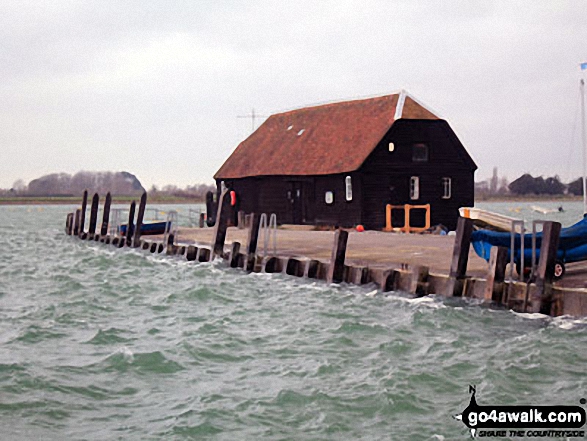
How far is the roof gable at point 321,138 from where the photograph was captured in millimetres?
38531

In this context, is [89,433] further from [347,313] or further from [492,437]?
[347,313]

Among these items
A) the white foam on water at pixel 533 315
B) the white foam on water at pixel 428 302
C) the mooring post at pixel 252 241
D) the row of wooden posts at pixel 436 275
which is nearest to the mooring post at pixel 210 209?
the row of wooden posts at pixel 436 275

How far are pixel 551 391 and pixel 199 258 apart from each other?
17655mm

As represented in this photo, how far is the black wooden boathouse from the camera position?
3772 centimetres

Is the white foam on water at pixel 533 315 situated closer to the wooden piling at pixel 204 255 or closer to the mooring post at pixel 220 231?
the mooring post at pixel 220 231

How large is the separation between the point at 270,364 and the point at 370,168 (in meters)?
25.4

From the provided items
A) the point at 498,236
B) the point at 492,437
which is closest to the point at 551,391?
the point at 492,437

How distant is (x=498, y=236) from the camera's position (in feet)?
59.1

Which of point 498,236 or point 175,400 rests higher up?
point 498,236

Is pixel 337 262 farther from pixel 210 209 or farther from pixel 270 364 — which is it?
pixel 210 209

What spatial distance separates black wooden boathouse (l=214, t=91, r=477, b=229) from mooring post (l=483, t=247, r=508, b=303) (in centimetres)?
2105

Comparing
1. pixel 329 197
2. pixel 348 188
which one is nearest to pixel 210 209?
pixel 329 197

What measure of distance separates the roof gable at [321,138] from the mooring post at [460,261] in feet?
65.5

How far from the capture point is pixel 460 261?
17078mm
